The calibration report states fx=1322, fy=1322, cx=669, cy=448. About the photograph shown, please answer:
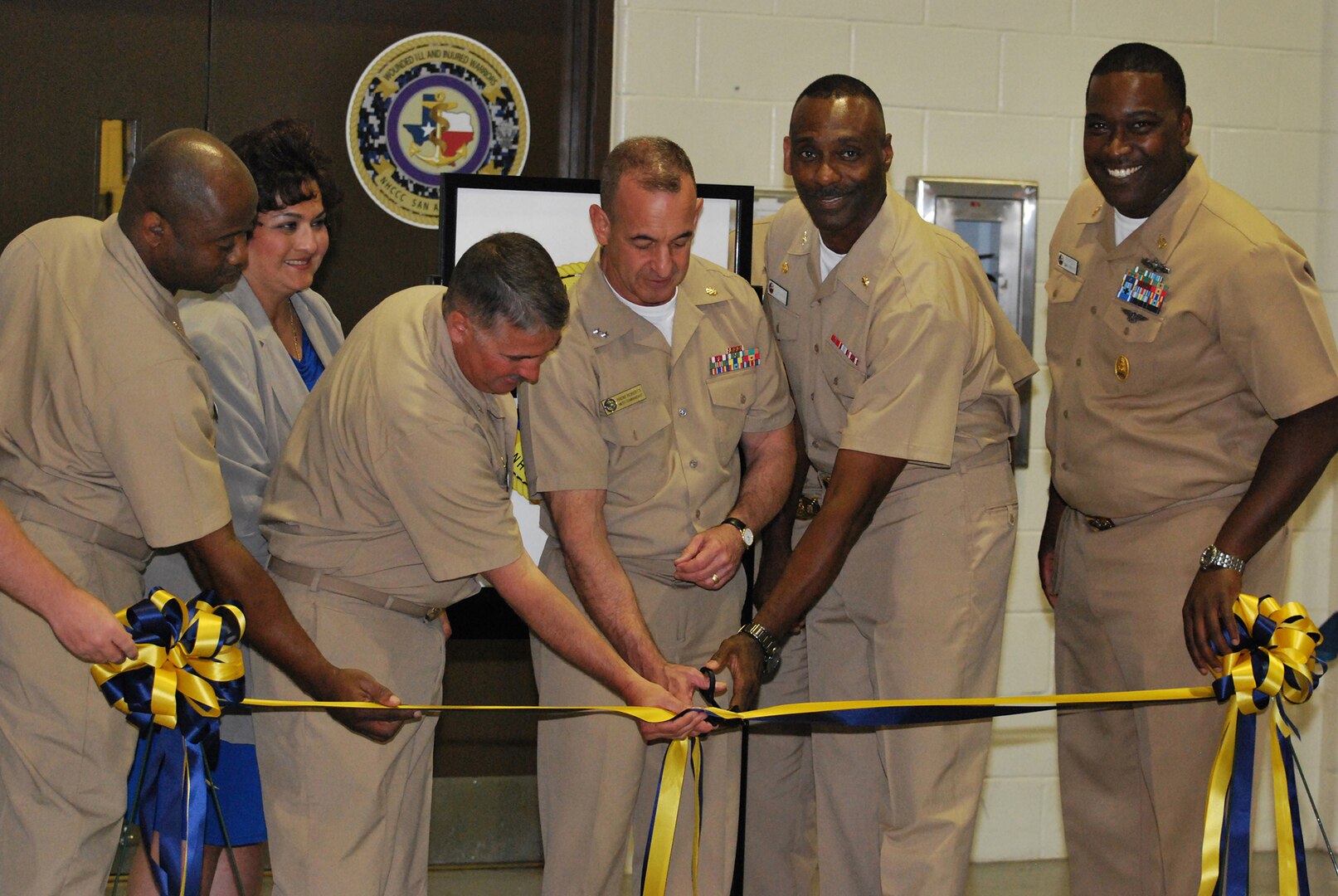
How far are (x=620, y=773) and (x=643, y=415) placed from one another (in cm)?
76

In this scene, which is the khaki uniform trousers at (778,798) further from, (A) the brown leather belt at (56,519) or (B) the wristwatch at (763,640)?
(A) the brown leather belt at (56,519)

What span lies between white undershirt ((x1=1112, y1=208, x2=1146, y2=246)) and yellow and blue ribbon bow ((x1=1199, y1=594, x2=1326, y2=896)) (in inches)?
34.4

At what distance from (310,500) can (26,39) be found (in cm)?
220

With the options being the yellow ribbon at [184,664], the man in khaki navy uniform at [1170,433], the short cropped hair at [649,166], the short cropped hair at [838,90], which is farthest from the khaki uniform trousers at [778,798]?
the yellow ribbon at [184,664]

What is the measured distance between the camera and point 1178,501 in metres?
2.82

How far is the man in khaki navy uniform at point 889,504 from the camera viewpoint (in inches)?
110

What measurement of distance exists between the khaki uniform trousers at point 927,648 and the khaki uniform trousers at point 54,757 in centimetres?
156

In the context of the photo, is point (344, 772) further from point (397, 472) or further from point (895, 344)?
point (895, 344)

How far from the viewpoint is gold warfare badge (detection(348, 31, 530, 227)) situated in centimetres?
403

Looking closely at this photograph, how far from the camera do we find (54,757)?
225 centimetres

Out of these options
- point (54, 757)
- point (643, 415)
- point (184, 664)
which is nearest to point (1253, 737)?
point (643, 415)

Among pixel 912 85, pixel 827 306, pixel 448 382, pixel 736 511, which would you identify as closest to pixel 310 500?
pixel 448 382

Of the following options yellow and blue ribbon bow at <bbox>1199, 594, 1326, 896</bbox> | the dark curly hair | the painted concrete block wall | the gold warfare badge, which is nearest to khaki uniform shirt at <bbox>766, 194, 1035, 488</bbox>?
yellow and blue ribbon bow at <bbox>1199, 594, 1326, 896</bbox>

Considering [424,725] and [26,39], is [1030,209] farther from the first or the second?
[26,39]
